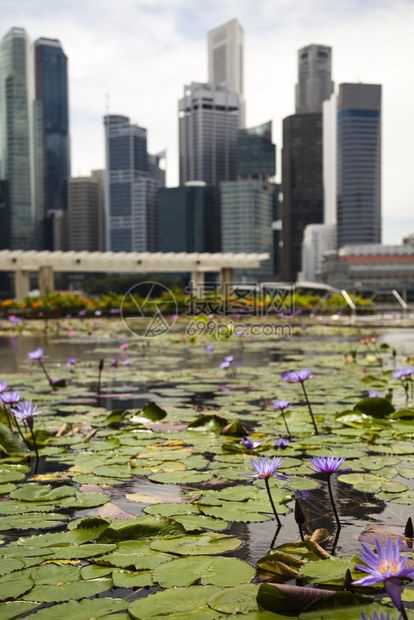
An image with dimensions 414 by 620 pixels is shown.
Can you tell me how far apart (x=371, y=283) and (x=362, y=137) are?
189ft

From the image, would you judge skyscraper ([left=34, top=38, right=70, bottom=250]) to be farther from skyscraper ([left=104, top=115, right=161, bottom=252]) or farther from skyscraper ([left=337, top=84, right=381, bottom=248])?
skyscraper ([left=337, top=84, right=381, bottom=248])

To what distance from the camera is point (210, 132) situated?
502 ft

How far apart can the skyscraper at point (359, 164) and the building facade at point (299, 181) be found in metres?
6.65

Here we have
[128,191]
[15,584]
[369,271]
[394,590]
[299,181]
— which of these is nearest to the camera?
[394,590]

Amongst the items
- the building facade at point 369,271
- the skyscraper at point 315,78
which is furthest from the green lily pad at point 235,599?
the skyscraper at point 315,78

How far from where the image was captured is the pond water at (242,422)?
5.49 feet

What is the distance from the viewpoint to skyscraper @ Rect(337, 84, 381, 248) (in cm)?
13088

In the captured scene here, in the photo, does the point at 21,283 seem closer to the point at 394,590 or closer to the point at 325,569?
the point at 325,569

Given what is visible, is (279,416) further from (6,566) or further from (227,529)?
(6,566)

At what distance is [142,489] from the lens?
2.00 metres

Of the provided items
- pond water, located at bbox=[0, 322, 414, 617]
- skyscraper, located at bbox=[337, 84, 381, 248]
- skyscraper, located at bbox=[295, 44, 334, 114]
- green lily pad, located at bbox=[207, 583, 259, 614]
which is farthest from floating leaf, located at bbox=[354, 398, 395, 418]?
skyscraper, located at bbox=[295, 44, 334, 114]

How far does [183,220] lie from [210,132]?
4571 centimetres

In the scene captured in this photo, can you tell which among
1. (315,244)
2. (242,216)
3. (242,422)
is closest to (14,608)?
(242,422)

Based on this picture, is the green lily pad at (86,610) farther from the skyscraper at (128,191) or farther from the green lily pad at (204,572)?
the skyscraper at (128,191)
